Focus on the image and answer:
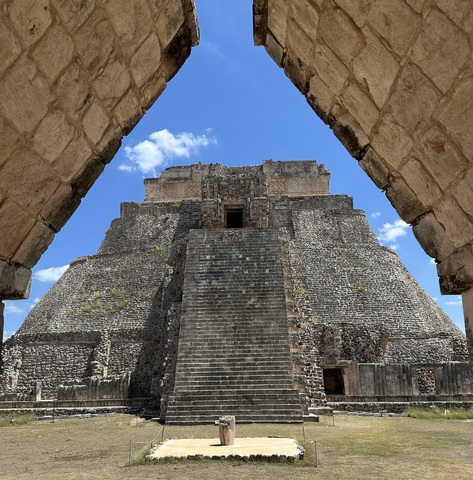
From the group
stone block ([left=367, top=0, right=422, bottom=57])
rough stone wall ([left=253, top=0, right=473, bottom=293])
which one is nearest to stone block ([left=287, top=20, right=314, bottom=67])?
rough stone wall ([left=253, top=0, right=473, bottom=293])

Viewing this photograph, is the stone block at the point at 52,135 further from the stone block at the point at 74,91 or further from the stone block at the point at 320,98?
the stone block at the point at 320,98

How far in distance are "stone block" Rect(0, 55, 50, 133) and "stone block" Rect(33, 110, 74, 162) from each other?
0.05 m

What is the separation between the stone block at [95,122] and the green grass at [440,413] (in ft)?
41.9

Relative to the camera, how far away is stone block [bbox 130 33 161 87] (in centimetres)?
267

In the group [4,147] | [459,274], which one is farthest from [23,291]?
[459,274]

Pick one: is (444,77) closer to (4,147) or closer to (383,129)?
(383,129)

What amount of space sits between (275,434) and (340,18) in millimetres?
8580

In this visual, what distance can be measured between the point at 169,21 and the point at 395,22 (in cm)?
127

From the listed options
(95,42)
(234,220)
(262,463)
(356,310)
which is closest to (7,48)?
(95,42)

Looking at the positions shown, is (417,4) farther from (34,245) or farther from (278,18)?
(34,245)

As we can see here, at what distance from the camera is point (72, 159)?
103 inches

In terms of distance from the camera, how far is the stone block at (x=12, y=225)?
230 cm

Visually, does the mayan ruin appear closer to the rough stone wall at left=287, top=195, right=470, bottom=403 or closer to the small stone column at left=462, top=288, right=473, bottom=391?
the rough stone wall at left=287, top=195, right=470, bottom=403

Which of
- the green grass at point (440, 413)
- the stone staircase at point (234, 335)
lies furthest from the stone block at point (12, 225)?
the green grass at point (440, 413)
